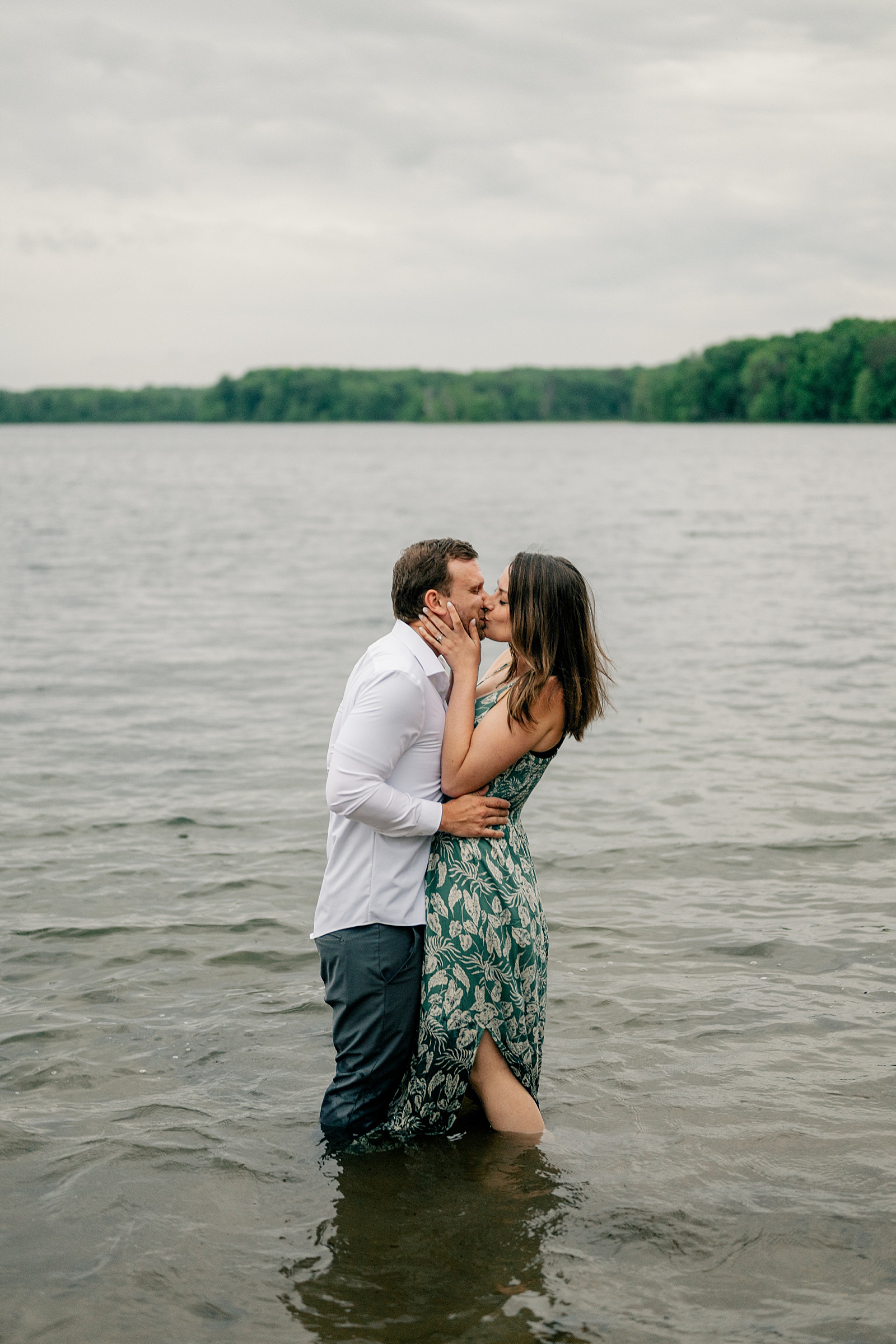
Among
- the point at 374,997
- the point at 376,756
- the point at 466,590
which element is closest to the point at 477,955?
the point at 374,997

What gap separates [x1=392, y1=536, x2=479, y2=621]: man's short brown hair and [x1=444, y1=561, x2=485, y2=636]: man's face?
16 millimetres

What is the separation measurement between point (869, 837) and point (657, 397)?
17347cm

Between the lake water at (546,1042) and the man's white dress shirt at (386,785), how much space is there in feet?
3.99

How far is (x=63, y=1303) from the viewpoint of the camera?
420cm

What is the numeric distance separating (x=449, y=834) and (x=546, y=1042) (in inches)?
85.1

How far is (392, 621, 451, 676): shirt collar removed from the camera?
14.6 ft

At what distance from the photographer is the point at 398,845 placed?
14.9ft

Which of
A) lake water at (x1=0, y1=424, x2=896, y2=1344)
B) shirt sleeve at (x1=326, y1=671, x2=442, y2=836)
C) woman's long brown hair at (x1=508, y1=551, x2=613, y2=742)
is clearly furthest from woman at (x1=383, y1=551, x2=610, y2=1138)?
lake water at (x1=0, y1=424, x2=896, y2=1344)

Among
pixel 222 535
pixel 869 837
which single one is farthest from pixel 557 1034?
pixel 222 535

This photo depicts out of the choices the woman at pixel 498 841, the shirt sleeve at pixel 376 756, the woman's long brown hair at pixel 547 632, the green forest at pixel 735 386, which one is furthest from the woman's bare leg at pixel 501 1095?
the green forest at pixel 735 386

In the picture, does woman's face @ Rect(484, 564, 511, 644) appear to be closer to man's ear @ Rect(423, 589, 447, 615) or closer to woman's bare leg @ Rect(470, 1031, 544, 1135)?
man's ear @ Rect(423, 589, 447, 615)

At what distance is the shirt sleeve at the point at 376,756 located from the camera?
4297 mm

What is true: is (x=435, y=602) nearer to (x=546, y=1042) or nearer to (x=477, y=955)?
(x=477, y=955)

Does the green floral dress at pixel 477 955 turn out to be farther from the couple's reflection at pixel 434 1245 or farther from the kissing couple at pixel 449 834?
the couple's reflection at pixel 434 1245
